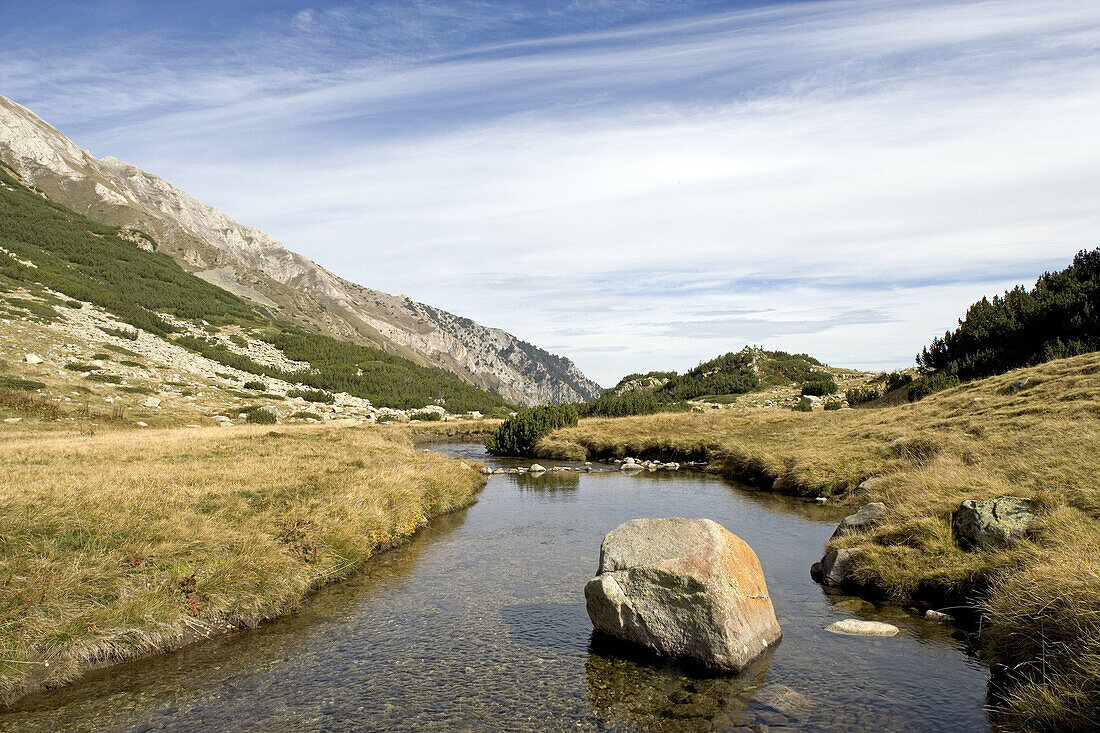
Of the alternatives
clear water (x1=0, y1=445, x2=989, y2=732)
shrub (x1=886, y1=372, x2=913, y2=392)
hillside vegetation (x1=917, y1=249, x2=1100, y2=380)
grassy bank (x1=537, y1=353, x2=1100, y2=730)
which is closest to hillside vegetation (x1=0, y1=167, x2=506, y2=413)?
clear water (x1=0, y1=445, x2=989, y2=732)

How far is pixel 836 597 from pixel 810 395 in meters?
48.1

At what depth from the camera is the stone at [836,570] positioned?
14820 mm

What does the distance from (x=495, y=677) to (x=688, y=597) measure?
146 inches

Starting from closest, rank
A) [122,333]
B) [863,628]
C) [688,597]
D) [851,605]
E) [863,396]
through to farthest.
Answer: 1. [688,597]
2. [863,628]
3. [851,605]
4. [863,396]
5. [122,333]

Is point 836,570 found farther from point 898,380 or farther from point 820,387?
point 820,387

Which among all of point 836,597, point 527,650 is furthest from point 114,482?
point 836,597

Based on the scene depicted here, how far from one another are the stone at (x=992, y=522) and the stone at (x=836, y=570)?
8.19 feet

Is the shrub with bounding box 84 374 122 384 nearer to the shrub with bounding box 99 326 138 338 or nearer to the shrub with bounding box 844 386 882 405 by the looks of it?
the shrub with bounding box 99 326 138 338

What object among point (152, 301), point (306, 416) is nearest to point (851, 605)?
point (306, 416)

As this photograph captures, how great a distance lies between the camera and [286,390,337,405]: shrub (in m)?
75.5

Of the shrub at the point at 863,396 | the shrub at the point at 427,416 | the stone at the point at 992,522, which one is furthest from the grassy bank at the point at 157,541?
the shrub at the point at 427,416

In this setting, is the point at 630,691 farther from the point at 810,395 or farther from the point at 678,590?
the point at 810,395

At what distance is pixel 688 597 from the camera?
34.7 ft

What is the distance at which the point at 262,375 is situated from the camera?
79.5 m
